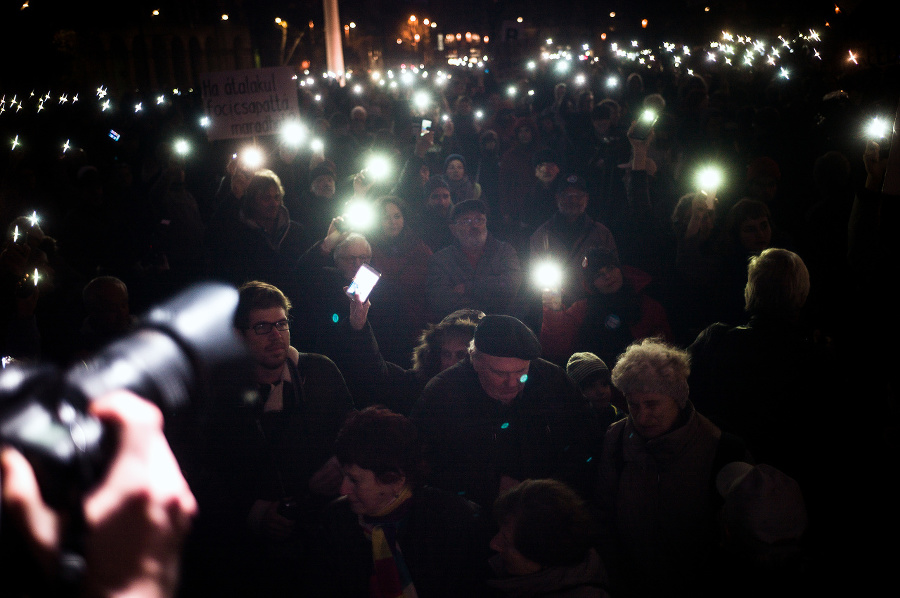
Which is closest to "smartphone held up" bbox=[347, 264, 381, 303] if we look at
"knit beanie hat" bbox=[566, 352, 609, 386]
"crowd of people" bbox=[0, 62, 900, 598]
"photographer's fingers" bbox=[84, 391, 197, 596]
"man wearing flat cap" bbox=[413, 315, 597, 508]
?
"crowd of people" bbox=[0, 62, 900, 598]

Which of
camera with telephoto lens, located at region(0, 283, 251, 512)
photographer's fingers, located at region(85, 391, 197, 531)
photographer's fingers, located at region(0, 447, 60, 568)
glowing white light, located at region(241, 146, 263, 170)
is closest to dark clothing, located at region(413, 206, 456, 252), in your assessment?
glowing white light, located at region(241, 146, 263, 170)

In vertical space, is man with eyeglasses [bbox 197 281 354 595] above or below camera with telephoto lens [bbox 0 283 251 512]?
below

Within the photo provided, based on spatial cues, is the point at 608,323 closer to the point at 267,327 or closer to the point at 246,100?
the point at 267,327

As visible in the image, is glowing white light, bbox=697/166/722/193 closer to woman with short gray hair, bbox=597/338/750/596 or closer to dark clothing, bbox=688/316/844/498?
dark clothing, bbox=688/316/844/498

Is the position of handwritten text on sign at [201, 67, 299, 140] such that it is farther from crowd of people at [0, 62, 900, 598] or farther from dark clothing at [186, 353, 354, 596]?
dark clothing at [186, 353, 354, 596]

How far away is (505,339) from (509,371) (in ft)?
0.55

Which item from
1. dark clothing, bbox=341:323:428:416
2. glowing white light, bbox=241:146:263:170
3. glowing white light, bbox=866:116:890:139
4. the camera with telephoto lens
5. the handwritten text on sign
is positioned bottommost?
dark clothing, bbox=341:323:428:416

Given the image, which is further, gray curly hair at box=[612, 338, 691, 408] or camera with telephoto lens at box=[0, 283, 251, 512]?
gray curly hair at box=[612, 338, 691, 408]

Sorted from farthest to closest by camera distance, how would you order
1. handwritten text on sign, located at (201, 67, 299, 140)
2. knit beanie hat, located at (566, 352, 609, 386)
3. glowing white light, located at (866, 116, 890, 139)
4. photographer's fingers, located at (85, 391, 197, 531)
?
handwritten text on sign, located at (201, 67, 299, 140)
glowing white light, located at (866, 116, 890, 139)
knit beanie hat, located at (566, 352, 609, 386)
photographer's fingers, located at (85, 391, 197, 531)

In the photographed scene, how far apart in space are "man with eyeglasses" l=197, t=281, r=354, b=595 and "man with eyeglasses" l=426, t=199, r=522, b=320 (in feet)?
5.69

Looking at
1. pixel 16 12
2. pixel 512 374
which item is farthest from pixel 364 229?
pixel 16 12

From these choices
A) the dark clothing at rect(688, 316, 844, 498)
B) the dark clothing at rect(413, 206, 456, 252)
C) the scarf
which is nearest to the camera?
the scarf

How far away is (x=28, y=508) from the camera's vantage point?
1.01 meters

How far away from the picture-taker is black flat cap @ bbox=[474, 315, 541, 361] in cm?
334
